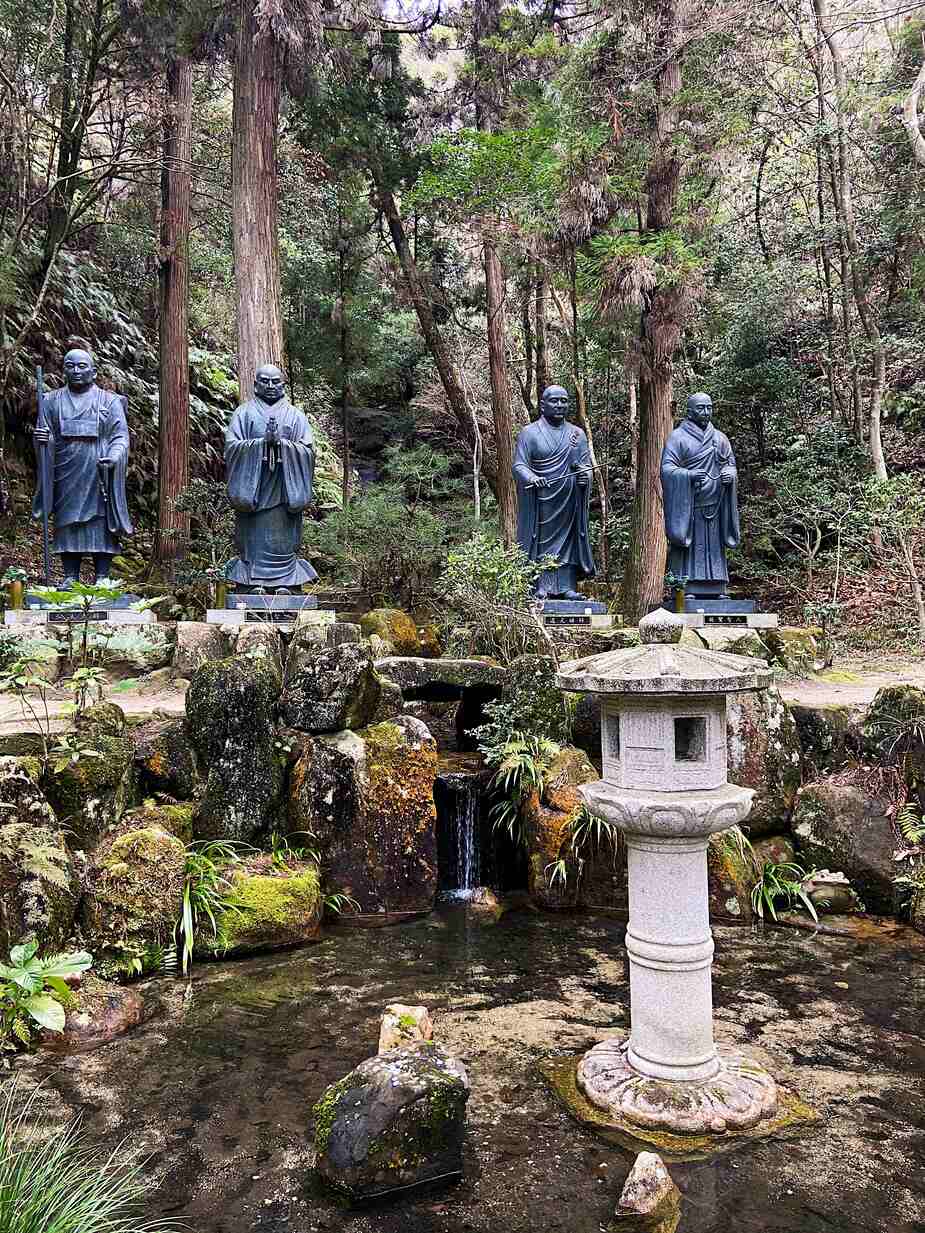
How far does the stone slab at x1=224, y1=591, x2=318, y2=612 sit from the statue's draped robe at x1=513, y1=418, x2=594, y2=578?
267 centimetres

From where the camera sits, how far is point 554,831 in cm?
671

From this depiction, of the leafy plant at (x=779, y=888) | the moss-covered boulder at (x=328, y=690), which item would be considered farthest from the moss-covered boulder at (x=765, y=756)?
the moss-covered boulder at (x=328, y=690)

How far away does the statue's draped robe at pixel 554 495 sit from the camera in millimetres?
9836

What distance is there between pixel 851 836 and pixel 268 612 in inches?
224

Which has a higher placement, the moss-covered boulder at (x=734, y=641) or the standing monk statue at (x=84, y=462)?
the standing monk statue at (x=84, y=462)

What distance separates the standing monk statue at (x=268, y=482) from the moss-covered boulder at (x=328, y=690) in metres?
2.56

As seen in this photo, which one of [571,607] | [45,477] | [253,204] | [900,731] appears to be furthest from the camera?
[253,204]

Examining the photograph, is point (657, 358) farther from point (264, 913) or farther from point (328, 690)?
point (264, 913)

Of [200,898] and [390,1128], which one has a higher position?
[200,898]

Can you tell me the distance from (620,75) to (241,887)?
12065 mm

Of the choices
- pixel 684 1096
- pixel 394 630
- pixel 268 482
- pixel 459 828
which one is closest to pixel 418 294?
pixel 394 630

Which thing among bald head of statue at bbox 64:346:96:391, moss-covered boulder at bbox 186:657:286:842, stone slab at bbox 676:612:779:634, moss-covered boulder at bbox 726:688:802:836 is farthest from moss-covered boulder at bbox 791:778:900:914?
bald head of statue at bbox 64:346:96:391

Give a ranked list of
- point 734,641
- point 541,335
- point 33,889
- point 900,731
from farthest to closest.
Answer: point 541,335, point 734,641, point 900,731, point 33,889

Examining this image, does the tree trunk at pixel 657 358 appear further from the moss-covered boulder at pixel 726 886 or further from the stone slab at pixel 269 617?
the moss-covered boulder at pixel 726 886
